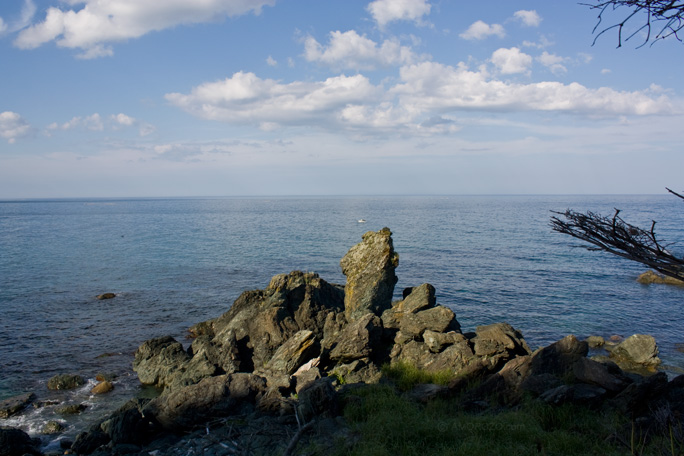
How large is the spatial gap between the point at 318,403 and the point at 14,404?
49.9 ft

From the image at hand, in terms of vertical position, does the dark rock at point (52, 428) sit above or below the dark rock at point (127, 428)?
below

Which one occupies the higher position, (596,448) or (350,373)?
(596,448)

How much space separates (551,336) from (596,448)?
20737mm

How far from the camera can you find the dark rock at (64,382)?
75.5 feet

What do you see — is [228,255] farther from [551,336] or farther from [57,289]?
[551,336]

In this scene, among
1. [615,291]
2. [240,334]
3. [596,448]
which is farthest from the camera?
[615,291]

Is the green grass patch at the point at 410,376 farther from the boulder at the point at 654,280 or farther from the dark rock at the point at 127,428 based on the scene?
the boulder at the point at 654,280

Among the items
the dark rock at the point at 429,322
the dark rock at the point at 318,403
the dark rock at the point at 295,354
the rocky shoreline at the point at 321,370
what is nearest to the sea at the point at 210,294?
the rocky shoreline at the point at 321,370

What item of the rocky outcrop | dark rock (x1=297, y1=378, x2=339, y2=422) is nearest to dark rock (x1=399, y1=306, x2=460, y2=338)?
the rocky outcrop

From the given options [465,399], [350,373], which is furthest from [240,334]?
[465,399]

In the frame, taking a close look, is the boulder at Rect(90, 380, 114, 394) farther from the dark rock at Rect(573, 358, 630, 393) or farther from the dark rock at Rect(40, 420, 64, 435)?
the dark rock at Rect(573, 358, 630, 393)

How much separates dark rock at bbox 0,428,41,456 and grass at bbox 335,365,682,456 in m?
11.2

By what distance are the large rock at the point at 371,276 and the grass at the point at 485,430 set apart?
10.7 meters

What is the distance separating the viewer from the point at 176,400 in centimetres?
1670
